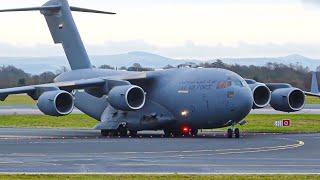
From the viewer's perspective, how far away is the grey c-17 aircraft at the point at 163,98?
41.4 m

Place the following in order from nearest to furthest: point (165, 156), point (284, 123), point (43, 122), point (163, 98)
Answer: point (165, 156)
point (163, 98)
point (284, 123)
point (43, 122)

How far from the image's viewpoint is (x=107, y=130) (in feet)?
147

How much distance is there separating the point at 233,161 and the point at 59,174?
20.9ft

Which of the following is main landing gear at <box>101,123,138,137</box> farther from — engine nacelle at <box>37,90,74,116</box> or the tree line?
the tree line

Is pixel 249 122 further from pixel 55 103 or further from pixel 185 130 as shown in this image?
pixel 55 103

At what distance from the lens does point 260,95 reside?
45.3 meters

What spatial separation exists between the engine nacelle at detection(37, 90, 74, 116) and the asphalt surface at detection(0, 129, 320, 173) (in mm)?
2527

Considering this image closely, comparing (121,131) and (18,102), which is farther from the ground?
(121,131)

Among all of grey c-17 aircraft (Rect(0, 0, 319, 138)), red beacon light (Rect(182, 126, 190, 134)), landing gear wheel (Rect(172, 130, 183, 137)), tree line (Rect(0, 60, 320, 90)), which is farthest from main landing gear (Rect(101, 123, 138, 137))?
tree line (Rect(0, 60, 320, 90))

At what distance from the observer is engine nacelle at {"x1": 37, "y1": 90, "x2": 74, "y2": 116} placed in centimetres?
4103

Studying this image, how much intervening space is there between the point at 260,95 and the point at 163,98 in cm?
511

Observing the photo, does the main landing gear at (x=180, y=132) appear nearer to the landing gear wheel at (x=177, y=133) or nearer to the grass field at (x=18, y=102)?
the landing gear wheel at (x=177, y=133)

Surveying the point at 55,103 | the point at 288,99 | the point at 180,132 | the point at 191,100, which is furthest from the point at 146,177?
the point at 288,99

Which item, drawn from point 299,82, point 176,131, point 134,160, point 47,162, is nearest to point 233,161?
point 134,160
